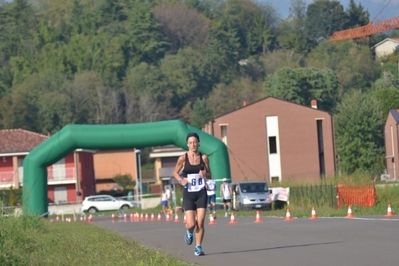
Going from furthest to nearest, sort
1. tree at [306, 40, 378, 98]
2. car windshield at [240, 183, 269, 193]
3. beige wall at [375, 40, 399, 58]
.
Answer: beige wall at [375, 40, 399, 58] < tree at [306, 40, 378, 98] < car windshield at [240, 183, 269, 193]

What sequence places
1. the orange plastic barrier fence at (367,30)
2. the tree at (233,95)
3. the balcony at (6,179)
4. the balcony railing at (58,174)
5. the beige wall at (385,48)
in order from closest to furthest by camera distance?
the balcony at (6,179) → the balcony railing at (58,174) → the tree at (233,95) → the orange plastic barrier fence at (367,30) → the beige wall at (385,48)

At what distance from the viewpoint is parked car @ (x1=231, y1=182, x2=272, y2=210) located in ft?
139

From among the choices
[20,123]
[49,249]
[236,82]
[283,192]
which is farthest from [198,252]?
[236,82]

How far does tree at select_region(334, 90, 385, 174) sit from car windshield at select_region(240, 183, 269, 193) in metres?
39.7

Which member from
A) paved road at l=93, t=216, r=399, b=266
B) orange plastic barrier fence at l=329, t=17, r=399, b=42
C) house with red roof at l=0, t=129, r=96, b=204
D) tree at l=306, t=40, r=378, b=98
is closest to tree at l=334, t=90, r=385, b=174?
house with red roof at l=0, t=129, r=96, b=204

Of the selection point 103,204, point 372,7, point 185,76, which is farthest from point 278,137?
point 372,7

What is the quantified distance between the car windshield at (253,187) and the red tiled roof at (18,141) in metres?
37.6

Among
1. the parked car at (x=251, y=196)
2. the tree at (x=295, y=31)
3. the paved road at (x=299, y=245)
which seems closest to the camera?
the paved road at (x=299, y=245)

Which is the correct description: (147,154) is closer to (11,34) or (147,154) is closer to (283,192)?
(11,34)

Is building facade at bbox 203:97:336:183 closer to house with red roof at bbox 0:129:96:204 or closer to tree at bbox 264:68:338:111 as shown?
house with red roof at bbox 0:129:96:204

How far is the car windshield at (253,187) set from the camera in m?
43.6

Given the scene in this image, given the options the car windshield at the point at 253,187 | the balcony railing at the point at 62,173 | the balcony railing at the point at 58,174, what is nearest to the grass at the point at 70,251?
the car windshield at the point at 253,187

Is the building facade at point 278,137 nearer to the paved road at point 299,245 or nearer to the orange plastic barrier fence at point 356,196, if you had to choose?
the orange plastic barrier fence at point 356,196

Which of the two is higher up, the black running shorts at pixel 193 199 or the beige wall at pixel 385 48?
the beige wall at pixel 385 48
